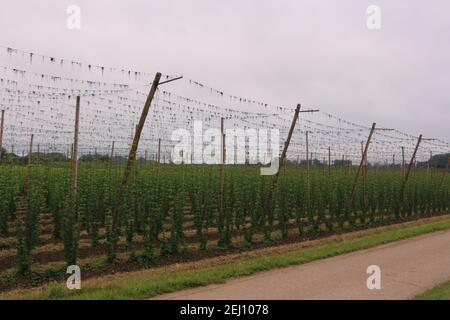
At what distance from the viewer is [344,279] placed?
7.62 meters

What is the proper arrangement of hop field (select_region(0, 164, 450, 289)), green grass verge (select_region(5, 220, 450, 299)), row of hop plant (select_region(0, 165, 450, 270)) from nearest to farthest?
green grass verge (select_region(5, 220, 450, 299)), hop field (select_region(0, 164, 450, 289)), row of hop plant (select_region(0, 165, 450, 270))

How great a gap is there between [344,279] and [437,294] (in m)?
1.43

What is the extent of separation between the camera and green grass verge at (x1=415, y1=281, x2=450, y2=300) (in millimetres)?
6477

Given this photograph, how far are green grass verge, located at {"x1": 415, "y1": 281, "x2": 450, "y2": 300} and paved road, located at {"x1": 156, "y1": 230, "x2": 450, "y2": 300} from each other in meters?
0.16

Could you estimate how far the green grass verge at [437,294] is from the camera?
648cm

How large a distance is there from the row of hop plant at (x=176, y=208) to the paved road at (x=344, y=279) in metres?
2.77

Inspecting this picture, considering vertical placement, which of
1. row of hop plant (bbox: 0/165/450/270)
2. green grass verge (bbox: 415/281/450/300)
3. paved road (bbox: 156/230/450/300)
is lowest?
paved road (bbox: 156/230/450/300)

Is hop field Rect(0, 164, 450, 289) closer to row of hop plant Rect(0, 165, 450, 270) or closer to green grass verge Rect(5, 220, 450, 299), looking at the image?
row of hop plant Rect(0, 165, 450, 270)

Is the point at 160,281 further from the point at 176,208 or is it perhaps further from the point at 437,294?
the point at 437,294

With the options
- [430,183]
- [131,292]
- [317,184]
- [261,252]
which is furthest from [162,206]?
[430,183]

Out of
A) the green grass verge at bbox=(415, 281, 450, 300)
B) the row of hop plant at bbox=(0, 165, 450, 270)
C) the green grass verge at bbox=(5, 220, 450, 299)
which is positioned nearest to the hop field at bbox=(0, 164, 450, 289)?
the row of hop plant at bbox=(0, 165, 450, 270)

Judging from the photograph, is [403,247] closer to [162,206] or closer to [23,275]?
[162,206]

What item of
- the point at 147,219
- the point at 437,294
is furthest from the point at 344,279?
the point at 147,219

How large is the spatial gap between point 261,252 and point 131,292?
466 centimetres
